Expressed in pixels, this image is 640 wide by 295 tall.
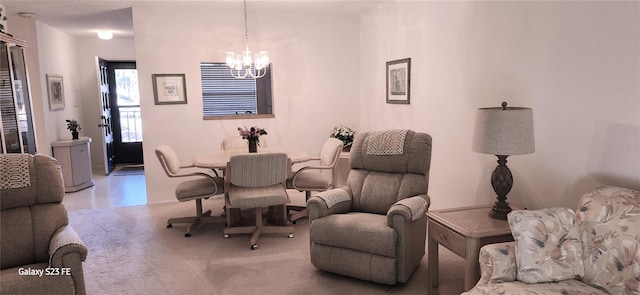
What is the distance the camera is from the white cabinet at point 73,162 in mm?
5906

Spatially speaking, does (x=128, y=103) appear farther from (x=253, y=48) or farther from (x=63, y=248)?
(x=63, y=248)

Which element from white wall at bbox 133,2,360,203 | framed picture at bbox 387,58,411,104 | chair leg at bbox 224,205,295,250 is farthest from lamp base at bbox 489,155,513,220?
white wall at bbox 133,2,360,203

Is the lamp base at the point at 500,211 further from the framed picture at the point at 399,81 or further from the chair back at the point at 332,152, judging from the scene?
the framed picture at the point at 399,81

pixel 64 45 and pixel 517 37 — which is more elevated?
pixel 64 45

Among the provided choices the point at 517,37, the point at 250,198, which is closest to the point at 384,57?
the point at 517,37

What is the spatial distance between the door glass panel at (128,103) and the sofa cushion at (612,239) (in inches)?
305

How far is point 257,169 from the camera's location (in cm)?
358

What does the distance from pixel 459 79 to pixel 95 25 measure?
17.6ft

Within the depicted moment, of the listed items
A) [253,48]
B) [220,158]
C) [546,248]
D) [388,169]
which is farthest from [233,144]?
[546,248]

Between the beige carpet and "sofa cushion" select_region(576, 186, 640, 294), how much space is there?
3.41 feet

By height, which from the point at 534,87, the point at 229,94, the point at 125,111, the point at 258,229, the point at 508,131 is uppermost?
the point at 229,94

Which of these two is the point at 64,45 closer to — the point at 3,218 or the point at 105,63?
the point at 105,63

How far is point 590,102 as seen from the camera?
8.01 feet

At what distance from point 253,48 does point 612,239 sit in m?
4.48
